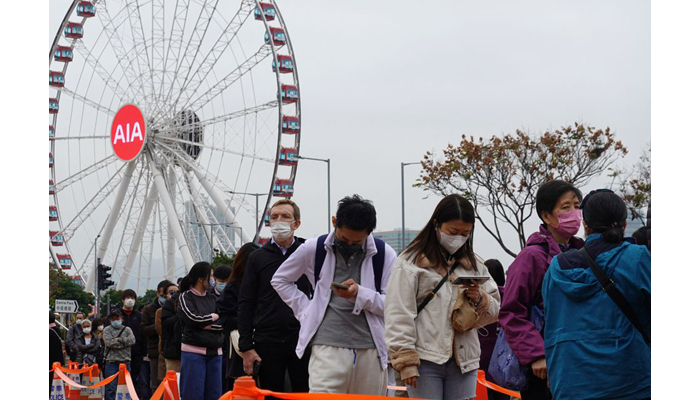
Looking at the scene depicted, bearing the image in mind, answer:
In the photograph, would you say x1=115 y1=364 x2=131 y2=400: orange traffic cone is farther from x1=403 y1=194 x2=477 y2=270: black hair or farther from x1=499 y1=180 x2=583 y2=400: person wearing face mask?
x1=499 y1=180 x2=583 y2=400: person wearing face mask

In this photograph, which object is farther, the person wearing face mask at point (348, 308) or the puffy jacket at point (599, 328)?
the person wearing face mask at point (348, 308)

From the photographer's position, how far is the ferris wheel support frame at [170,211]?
2708cm

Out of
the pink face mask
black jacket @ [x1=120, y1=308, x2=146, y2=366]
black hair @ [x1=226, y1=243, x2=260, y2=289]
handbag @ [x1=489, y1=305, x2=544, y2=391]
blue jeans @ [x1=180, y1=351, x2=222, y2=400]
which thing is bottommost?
black jacket @ [x1=120, y1=308, x2=146, y2=366]

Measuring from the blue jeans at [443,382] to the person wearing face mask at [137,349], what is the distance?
804 centimetres

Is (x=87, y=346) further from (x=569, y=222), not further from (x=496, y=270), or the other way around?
(x=569, y=222)

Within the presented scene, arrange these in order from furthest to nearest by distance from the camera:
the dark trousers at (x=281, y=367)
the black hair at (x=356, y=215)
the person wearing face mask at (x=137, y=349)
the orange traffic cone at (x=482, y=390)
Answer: the person wearing face mask at (x=137, y=349), the orange traffic cone at (x=482, y=390), the dark trousers at (x=281, y=367), the black hair at (x=356, y=215)

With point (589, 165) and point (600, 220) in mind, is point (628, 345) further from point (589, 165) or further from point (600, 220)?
point (589, 165)

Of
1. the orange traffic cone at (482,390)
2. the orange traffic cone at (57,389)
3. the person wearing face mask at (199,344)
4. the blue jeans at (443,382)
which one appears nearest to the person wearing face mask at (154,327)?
the orange traffic cone at (57,389)

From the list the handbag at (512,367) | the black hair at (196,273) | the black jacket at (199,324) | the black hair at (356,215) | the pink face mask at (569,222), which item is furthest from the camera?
the black hair at (196,273)

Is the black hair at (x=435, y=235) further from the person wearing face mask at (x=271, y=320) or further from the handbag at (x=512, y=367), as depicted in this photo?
the person wearing face mask at (x=271, y=320)

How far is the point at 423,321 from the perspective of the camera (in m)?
Answer: 4.46

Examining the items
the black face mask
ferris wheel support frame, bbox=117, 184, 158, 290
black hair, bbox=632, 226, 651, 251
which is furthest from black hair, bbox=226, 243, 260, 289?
ferris wheel support frame, bbox=117, 184, 158, 290

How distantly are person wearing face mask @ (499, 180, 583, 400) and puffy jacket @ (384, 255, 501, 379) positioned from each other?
0.21 meters

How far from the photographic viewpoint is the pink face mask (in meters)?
4.47
